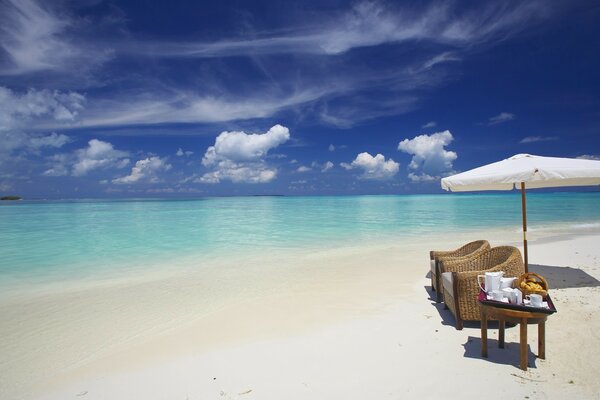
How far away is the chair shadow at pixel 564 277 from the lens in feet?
21.6

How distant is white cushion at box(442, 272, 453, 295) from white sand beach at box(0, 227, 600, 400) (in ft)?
1.43

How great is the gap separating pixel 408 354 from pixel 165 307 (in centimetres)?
454

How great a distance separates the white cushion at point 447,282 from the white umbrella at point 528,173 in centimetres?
166

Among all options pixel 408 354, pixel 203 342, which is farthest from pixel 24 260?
pixel 408 354

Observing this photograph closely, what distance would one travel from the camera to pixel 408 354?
4.16m

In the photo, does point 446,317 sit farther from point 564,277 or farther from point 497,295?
point 564,277

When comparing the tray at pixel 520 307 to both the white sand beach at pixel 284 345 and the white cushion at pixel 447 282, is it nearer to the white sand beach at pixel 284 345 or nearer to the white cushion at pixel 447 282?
the white sand beach at pixel 284 345

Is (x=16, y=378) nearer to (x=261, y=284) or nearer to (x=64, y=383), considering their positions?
(x=64, y=383)

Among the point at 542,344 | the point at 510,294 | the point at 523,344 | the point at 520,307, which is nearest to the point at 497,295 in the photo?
the point at 510,294

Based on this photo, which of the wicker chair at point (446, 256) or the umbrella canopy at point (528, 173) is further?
the wicker chair at point (446, 256)

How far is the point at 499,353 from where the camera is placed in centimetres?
404

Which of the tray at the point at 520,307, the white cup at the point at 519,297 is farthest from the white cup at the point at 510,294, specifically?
the tray at the point at 520,307

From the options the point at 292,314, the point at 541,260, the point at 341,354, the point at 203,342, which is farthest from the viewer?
the point at 541,260

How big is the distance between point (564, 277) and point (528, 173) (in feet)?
10.9
